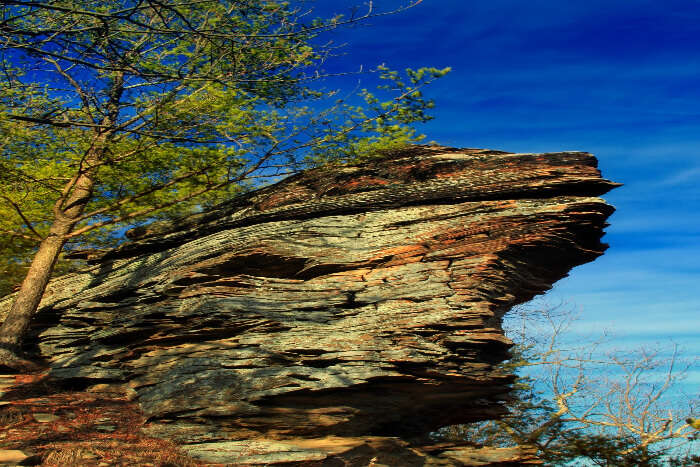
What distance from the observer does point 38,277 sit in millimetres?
14469

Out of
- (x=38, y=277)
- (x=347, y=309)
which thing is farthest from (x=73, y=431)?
(x=38, y=277)

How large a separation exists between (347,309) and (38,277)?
9.39 metres

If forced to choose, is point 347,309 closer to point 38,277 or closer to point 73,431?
point 73,431

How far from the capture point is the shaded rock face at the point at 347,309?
30.7ft

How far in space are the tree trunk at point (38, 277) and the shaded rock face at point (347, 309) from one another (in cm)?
73

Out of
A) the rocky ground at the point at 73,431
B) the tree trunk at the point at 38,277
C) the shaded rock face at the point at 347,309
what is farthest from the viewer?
the tree trunk at the point at 38,277

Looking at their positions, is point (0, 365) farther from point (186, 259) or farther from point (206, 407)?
point (206, 407)

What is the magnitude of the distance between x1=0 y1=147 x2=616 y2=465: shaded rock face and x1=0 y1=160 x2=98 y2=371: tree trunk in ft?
2.39

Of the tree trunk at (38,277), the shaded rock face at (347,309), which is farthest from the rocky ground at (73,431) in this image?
the tree trunk at (38,277)

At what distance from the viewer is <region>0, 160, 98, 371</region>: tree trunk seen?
13031 mm

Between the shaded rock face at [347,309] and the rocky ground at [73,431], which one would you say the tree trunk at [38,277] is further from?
the rocky ground at [73,431]

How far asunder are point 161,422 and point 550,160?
372 inches

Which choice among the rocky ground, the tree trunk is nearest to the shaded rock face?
the rocky ground

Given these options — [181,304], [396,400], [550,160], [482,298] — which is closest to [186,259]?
[181,304]
